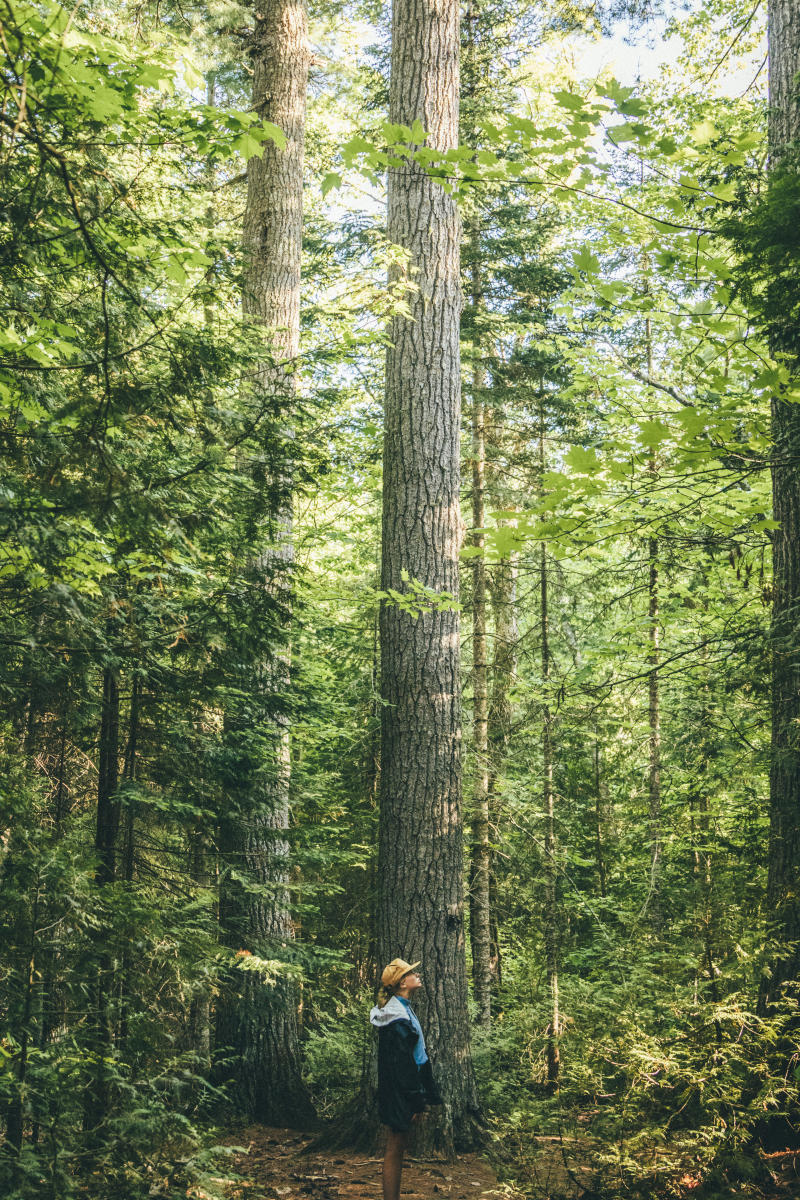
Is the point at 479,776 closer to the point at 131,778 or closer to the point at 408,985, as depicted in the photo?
the point at 408,985

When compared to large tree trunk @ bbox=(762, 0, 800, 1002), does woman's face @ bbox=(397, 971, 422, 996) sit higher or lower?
lower

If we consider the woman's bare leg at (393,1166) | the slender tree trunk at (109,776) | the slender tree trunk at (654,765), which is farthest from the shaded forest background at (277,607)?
the woman's bare leg at (393,1166)

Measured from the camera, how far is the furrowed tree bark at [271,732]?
657 centimetres

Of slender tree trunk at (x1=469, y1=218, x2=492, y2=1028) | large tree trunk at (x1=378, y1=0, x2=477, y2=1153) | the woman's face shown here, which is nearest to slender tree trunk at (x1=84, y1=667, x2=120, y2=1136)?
the woman's face

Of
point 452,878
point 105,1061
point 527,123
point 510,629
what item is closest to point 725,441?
point 527,123

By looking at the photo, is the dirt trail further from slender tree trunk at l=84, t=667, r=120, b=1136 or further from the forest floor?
slender tree trunk at l=84, t=667, r=120, b=1136

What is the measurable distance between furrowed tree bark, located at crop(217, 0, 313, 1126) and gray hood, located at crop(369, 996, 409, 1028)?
5.88 feet

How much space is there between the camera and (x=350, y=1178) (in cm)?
532

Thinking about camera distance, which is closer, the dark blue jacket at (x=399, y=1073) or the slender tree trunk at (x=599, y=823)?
the dark blue jacket at (x=399, y=1073)

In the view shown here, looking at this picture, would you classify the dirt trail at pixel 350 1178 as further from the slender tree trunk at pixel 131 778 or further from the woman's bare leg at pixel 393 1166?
the slender tree trunk at pixel 131 778

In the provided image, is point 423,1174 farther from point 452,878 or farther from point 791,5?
point 791,5

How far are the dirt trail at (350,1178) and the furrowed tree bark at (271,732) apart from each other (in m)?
0.85

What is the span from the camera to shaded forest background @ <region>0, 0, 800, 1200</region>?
3.57 meters

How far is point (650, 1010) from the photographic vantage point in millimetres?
6969
